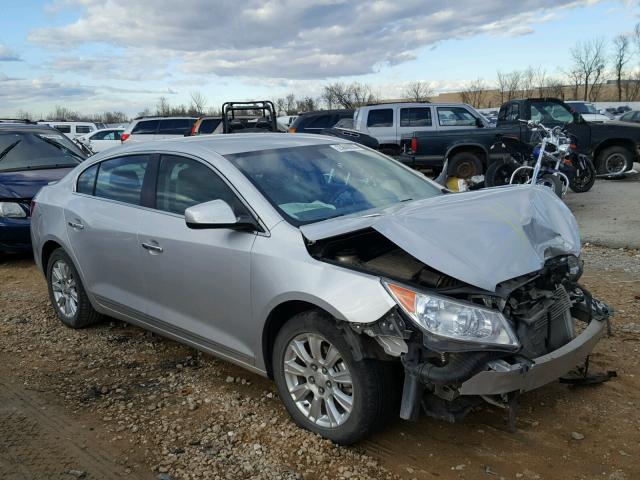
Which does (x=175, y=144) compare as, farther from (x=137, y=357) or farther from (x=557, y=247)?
(x=557, y=247)

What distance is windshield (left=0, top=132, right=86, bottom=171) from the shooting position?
27.5 ft

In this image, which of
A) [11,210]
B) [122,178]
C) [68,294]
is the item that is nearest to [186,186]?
[122,178]

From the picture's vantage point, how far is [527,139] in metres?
12.4

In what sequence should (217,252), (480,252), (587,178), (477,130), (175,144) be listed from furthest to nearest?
(477,130) < (587,178) < (175,144) < (217,252) < (480,252)

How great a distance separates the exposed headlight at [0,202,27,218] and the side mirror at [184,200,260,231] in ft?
16.6

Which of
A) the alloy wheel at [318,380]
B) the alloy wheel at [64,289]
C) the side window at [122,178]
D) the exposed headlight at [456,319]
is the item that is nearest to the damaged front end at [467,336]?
the exposed headlight at [456,319]

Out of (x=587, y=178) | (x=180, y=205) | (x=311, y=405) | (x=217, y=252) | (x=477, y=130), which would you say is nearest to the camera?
(x=311, y=405)

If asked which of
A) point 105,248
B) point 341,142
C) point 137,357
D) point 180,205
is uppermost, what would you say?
point 341,142

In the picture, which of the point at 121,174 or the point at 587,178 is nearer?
the point at 121,174

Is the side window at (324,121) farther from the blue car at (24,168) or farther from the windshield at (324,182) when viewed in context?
the windshield at (324,182)

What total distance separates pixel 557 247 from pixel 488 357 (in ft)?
3.09

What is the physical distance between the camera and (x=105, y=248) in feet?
14.7

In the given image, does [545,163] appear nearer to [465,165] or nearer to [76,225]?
[465,165]

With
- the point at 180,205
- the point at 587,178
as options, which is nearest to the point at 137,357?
the point at 180,205
